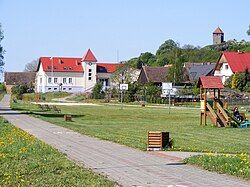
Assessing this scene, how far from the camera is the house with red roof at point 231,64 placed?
102244 mm

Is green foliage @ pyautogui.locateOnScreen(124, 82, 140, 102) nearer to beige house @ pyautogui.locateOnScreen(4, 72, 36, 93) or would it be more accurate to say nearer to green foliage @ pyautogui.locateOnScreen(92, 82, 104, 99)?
green foliage @ pyautogui.locateOnScreen(92, 82, 104, 99)

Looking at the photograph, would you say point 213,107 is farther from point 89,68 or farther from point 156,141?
point 89,68

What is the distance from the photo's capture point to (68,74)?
14212 cm

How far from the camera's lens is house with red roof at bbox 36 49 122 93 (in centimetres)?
14050

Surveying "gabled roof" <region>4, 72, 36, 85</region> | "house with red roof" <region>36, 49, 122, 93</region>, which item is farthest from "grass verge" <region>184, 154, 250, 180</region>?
"gabled roof" <region>4, 72, 36, 85</region>

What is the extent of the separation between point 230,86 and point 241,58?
10.1 m

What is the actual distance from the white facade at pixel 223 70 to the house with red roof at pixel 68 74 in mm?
38419

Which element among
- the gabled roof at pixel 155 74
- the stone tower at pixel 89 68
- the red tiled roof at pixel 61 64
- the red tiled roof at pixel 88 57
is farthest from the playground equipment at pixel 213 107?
the red tiled roof at pixel 88 57

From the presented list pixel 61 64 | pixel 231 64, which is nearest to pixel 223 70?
pixel 231 64

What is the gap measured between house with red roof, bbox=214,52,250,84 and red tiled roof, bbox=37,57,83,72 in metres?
46.6

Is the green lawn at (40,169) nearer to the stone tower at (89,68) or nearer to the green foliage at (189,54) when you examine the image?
the green foliage at (189,54)

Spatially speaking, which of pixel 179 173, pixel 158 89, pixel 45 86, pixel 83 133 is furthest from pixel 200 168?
pixel 45 86

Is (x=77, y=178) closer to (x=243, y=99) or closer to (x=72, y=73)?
(x=243, y=99)

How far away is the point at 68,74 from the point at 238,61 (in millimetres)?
51961
